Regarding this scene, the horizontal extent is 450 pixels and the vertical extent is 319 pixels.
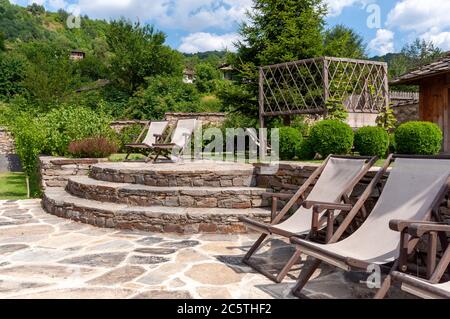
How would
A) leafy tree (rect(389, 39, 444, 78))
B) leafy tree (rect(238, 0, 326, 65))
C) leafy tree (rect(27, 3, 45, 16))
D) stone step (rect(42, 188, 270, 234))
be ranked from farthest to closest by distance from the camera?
1. leafy tree (rect(27, 3, 45, 16))
2. leafy tree (rect(389, 39, 444, 78))
3. leafy tree (rect(238, 0, 326, 65))
4. stone step (rect(42, 188, 270, 234))

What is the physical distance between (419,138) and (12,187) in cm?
986

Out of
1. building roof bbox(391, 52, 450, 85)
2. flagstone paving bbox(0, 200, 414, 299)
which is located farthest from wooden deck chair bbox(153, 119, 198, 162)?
building roof bbox(391, 52, 450, 85)

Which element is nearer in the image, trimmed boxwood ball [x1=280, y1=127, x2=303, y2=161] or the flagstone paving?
the flagstone paving

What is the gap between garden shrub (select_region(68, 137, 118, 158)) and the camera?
8.58 m

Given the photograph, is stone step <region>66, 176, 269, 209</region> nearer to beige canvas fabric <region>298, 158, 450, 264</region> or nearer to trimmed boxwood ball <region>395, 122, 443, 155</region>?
trimmed boxwood ball <region>395, 122, 443, 155</region>

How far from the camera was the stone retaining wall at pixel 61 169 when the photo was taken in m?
8.02

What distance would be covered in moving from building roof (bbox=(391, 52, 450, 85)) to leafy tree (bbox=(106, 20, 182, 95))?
18099mm

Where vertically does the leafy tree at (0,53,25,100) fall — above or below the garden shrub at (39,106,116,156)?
above

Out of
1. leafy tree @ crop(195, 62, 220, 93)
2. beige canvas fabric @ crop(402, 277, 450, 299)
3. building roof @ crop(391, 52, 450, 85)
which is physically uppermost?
leafy tree @ crop(195, 62, 220, 93)

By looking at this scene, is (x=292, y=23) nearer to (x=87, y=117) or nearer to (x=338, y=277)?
(x=87, y=117)

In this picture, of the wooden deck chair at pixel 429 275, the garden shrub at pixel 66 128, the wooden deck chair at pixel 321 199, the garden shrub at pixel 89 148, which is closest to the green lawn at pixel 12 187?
the garden shrub at pixel 66 128

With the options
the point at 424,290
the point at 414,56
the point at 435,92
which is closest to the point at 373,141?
the point at 424,290

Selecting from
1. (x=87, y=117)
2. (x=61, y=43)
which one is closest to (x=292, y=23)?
(x=87, y=117)

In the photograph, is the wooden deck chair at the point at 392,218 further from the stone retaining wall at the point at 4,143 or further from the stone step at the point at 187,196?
the stone retaining wall at the point at 4,143
